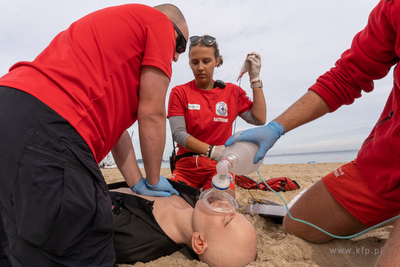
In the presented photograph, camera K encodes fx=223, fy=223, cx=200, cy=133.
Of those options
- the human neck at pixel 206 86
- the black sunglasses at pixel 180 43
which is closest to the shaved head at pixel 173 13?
the black sunglasses at pixel 180 43

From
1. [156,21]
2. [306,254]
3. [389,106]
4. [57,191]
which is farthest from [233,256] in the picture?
[389,106]

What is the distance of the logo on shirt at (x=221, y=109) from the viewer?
3318mm

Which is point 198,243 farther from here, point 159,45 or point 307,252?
point 159,45

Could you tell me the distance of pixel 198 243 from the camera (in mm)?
1663

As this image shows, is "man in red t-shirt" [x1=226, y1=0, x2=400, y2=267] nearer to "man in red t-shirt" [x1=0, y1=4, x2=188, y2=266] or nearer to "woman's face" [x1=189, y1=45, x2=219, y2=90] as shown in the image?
"man in red t-shirt" [x1=0, y1=4, x2=188, y2=266]

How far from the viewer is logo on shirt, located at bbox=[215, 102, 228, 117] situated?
332 cm

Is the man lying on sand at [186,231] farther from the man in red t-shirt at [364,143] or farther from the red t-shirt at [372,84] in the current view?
the red t-shirt at [372,84]

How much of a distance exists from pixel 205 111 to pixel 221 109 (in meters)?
0.25

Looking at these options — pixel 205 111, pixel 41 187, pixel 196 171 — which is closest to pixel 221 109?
pixel 205 111

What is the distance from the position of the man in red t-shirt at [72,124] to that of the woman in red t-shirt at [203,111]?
1.58 m

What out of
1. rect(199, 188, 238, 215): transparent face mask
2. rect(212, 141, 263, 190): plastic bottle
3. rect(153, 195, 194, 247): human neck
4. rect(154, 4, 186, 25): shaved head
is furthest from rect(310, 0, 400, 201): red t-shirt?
rect(153, 195, 194, 247): human neck

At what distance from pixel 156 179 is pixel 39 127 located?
1124mm

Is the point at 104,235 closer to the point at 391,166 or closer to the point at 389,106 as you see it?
the point at 391,166

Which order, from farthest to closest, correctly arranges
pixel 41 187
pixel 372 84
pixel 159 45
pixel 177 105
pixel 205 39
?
1. pixel 177 105
2. pixel 205 39
3. pixel 372 84
4. pixel 159 45
5. pixel 41 187
